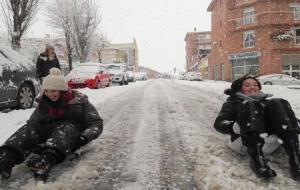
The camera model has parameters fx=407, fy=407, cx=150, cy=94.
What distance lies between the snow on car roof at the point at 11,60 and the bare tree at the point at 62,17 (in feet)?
90.2

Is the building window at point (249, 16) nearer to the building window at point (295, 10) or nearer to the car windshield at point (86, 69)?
the building window at point (295, 10)

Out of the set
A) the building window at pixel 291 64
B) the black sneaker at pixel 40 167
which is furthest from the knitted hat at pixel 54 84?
the building window at pixel 291 64

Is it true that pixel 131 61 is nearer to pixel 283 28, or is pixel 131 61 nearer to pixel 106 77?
pixel 283 28

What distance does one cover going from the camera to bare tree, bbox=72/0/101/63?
37.2 m

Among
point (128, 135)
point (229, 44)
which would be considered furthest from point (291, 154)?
point (229, 44)

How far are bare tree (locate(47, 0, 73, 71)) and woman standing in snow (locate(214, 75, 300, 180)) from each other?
3332 centimetres

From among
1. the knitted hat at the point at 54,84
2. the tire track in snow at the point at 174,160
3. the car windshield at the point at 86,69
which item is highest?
the car windshield at the point at 86,69

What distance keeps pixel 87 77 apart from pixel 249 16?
27.4m

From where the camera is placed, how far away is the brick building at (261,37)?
3916cm

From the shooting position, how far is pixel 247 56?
41562 mm

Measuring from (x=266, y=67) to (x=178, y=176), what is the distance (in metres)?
37.6

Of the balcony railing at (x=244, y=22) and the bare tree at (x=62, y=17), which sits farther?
the balcony railing at (x=244, y=22)

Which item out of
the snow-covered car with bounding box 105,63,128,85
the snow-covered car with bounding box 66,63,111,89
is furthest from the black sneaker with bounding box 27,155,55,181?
the snow-covered car with bounding box 105,63,128,85

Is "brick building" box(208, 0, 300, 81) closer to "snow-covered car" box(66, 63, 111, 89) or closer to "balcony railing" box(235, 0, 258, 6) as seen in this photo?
"balcony railing" box(235, 0, 258, 6)
